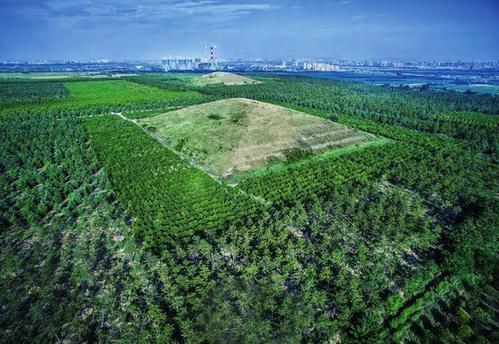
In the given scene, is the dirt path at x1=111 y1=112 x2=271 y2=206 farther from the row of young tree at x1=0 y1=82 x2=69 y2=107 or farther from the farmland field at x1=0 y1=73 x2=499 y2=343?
the row of young tree at x1=0 y1=82 x2=69 y2=107

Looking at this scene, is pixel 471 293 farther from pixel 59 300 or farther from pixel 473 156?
pixel 473 156

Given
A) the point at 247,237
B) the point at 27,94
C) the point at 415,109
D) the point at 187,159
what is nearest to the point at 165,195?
the point at 247,237

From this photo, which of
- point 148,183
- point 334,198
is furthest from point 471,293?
point 148,183

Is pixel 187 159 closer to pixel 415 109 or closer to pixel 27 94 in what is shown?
pixel 415 109

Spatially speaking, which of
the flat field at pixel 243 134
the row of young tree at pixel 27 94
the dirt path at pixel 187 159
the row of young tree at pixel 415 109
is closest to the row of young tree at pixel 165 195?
the dirt path at pixel 187 159

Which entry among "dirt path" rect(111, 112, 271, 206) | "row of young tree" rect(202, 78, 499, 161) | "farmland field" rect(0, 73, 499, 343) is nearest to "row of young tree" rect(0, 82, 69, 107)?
"dirt path" rect(111, 112, 271, 206)

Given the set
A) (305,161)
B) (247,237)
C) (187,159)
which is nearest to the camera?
(247,237)

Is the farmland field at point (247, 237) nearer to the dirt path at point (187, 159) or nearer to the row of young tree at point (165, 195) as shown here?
the row of young tree at point (165, 195)
